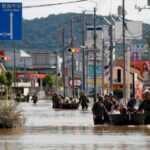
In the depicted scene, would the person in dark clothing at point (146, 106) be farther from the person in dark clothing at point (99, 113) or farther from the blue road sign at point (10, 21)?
the blue road sign at point (10, 21)

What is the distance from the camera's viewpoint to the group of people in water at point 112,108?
113 ft

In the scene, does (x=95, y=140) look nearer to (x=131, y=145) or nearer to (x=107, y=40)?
(x=131, y=145)

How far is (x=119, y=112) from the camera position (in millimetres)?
35562

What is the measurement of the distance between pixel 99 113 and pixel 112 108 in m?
Result: 0.69

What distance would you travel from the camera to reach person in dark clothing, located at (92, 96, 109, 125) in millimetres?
36375

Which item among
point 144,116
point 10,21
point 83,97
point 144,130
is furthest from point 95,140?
point 83,97

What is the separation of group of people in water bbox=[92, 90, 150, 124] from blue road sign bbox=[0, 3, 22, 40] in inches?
193

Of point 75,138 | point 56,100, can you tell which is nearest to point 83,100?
point 56,100

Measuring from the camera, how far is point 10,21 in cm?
3638

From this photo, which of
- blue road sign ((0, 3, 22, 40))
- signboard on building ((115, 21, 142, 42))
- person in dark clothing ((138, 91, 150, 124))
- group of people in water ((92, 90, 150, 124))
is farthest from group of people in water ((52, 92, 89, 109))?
person in dark clothing ((138, 91, 150, 124))

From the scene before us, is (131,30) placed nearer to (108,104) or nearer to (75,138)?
(108,104)

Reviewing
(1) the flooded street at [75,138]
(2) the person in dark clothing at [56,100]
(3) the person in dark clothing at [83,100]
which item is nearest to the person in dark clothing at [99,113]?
(1) the flooded street at [75,138]

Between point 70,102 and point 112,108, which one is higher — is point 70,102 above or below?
above

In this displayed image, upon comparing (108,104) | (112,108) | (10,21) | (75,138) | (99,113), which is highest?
(10,21)
